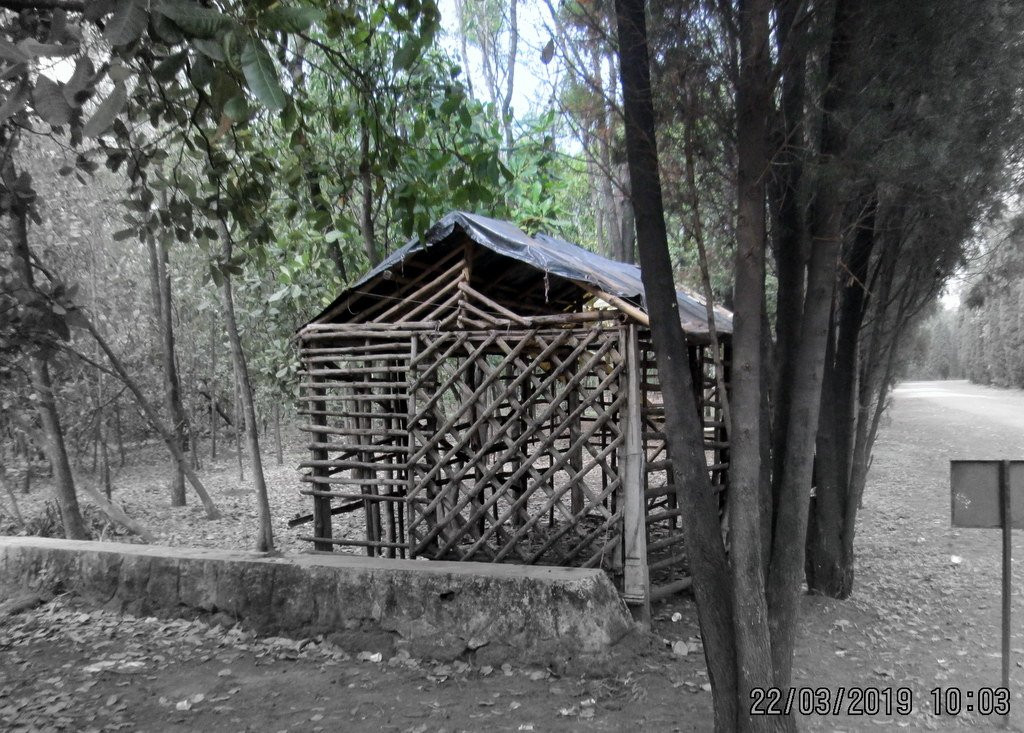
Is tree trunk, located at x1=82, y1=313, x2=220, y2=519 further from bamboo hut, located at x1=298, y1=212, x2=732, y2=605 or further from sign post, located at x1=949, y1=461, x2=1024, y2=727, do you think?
sign post, located at x1=949, y1=461, x2=1024, y2=727

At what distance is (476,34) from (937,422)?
18504 millimetres

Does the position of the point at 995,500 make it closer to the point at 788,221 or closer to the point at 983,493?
the point at 983,493

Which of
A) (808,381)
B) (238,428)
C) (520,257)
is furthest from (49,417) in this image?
(238,428)

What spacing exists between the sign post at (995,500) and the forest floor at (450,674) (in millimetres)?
706

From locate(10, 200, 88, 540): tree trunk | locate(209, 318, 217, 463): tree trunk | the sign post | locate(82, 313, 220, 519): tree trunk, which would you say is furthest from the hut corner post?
locate(209, 318, 217, 463): tree trunk

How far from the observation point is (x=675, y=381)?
3.74 metres

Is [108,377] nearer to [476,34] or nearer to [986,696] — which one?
[476,34]

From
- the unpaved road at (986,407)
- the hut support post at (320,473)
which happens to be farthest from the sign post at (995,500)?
the unpaved road at (986,407)

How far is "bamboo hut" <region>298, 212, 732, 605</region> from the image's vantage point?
6.14 meters

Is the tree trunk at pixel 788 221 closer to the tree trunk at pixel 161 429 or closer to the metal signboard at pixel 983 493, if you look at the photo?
the metal signboard at pixel 983 493

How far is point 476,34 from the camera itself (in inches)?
805

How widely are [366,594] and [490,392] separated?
2536 millimetres

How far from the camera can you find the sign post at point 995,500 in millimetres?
4230

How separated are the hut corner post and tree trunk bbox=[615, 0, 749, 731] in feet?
6.99
